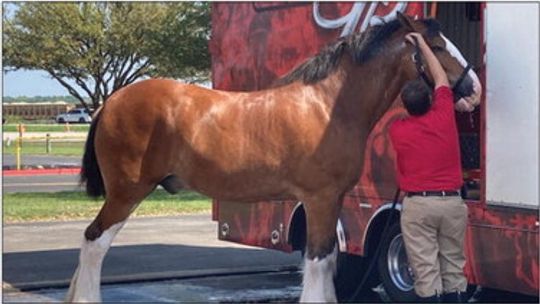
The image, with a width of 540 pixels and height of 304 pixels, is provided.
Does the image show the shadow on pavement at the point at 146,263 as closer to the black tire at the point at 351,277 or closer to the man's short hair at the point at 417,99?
the black tire at the point at 351,277

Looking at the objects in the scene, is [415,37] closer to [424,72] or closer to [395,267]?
[424,72]

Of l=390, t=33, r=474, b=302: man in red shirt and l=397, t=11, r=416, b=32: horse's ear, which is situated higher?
l=397, t=11, r=416, b=32: horse's ear

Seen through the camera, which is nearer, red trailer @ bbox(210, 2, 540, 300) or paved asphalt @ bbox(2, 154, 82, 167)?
red trailer @ bbox(210, 2, 540, 300)

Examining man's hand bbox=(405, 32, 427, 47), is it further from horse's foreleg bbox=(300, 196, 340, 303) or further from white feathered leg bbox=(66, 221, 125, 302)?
white feathered leg bbox=(66, 221, 125, 302)

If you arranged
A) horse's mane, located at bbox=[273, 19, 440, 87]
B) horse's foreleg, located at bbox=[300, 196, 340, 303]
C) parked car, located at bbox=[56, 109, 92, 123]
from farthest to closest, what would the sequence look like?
parked car, located at bbox=[56, 109, 92, 123] → horse's mane, located at bbox=[273, 19, 440, 87] → horse's foreleg, located at bbox=[300, 196, 340, 303]

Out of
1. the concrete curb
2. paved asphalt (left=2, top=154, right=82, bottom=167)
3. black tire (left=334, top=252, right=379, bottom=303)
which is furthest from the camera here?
paved asphalt (left=2, top=154, right=82, bottom=167)

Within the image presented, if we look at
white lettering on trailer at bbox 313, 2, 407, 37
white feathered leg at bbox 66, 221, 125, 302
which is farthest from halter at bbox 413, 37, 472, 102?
white feathered leg at bbox 66, 221, 125, 302

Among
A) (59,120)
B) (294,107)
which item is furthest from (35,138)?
(294,107)

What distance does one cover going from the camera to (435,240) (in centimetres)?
634

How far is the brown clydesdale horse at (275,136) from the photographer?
21.5 feet

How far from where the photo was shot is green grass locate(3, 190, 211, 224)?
616 inches

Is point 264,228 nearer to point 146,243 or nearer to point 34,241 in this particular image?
point 146,243

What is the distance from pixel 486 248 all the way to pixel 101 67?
51.4ft

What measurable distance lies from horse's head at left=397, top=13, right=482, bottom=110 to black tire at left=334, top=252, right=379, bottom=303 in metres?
2.53
